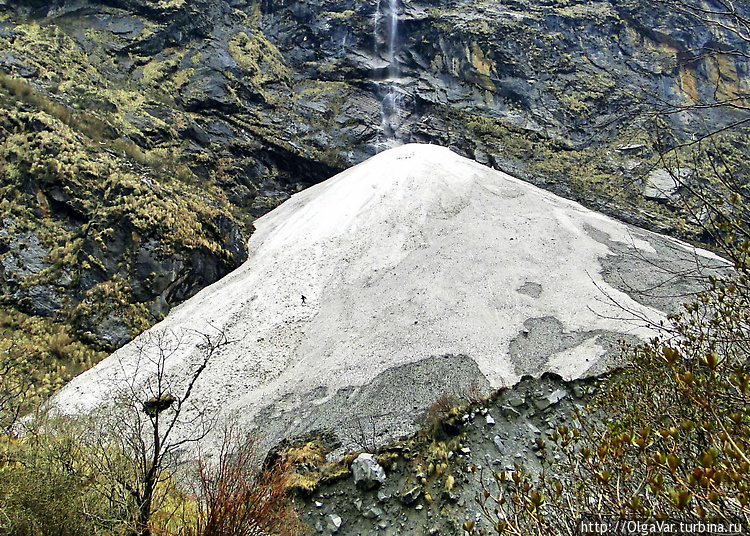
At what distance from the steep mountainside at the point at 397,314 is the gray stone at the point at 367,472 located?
0.85 m

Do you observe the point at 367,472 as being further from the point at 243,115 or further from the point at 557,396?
the point at 243,115

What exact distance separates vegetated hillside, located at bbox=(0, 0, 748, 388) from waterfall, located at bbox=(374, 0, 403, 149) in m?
0.17

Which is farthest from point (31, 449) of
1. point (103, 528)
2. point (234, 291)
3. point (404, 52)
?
point (404, 52)

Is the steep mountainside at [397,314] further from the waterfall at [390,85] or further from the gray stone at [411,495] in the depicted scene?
the waterfall at [390,85]

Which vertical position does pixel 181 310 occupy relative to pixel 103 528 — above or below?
below

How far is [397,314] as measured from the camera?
15734 millimetres

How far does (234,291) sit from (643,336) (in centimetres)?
1668

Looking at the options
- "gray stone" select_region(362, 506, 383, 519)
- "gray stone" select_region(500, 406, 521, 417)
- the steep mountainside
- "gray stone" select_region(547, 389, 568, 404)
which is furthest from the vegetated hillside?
"gray stone" select_region(362, 506, 383, 519)

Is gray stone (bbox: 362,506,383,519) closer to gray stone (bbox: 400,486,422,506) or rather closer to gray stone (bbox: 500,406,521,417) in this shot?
gray stone (bbox: 400,486,422,506)

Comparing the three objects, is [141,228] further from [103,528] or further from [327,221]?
[103,528]

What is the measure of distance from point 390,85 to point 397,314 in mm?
36961

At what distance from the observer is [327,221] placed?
24.4m

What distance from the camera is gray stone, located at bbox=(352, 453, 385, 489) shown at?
9.42m

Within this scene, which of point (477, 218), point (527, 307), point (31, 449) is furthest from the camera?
point (477, 218)
